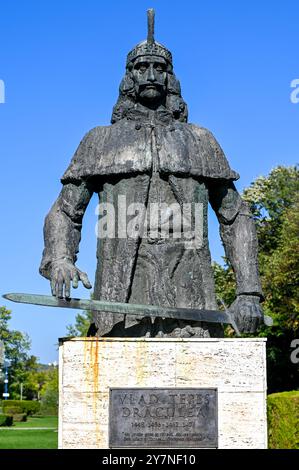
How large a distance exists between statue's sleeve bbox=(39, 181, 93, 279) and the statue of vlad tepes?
0.03ft

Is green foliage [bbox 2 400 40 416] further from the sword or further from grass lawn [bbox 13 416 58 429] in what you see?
the sword

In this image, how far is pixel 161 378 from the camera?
29.0ft

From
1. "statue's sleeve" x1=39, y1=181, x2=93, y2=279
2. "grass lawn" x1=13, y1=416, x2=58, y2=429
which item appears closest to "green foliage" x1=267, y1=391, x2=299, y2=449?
"statue's sleeve" x1=39, y1=181, x2=93, y2=279

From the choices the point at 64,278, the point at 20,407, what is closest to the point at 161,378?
the point at 64,278

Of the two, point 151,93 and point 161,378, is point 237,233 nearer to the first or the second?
point 151,93

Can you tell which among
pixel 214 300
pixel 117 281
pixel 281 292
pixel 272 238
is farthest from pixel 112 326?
pixel 272 238

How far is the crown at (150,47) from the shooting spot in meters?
10.1

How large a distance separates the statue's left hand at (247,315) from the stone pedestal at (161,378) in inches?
22.1

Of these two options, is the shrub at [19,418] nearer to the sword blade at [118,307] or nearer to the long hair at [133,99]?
the long hair at [133,99]

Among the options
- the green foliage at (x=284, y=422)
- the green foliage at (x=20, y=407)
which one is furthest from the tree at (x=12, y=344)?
the green foliage at (x=284, y=422)

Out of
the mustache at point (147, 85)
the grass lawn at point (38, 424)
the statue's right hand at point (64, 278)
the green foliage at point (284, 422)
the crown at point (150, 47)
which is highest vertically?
the crown at point (150, 47)

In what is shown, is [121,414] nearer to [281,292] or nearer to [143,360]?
[143,360]

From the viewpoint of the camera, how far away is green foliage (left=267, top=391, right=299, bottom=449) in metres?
24.7

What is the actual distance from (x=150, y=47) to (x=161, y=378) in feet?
11.4
